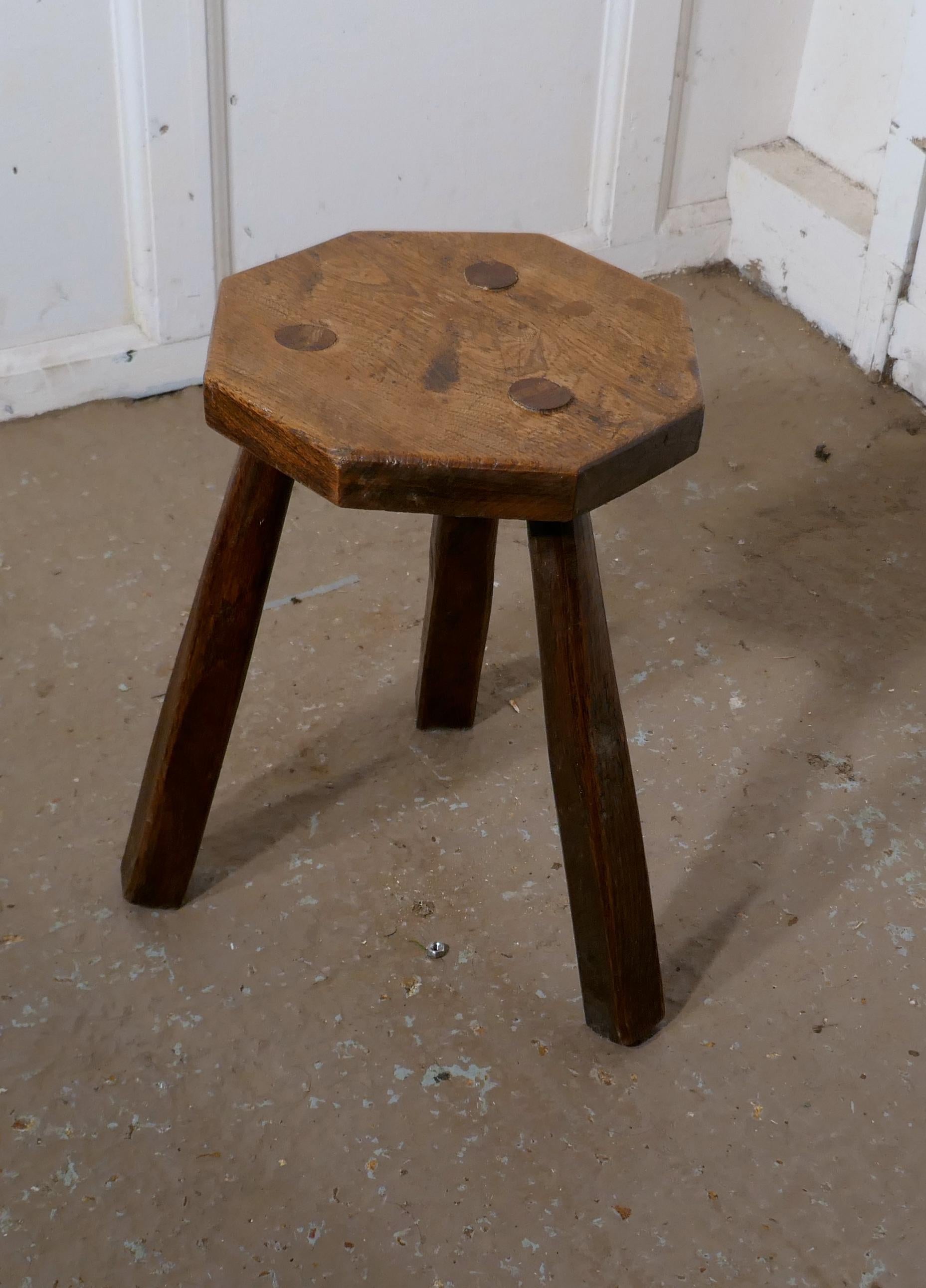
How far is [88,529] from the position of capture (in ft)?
5.90

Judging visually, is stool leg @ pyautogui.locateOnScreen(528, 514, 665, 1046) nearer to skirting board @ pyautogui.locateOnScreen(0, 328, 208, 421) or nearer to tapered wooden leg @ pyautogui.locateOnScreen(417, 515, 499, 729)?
tapered wooden leg @ pyautogui.locateOnScreen(417, 515, 499, 729)

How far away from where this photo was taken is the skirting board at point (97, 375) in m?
1.95

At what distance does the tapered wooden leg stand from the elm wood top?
0.24 meters

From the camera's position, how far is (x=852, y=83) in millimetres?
2258

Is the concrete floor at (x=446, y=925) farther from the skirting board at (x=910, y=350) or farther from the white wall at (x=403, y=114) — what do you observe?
the white wall at (x=403, y=114)

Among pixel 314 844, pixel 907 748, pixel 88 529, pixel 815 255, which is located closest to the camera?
pixel 314 844

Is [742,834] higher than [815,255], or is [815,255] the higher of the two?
[815,255]

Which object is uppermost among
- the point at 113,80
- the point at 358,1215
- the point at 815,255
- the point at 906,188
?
the point at 113,80

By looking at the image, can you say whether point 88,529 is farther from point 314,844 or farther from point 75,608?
point 314,844

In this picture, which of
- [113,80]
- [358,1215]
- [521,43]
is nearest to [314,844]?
[358,1215]

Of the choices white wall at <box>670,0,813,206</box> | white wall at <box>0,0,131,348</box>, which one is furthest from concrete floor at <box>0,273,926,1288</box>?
white wall at <box>670,0,813,206</box>

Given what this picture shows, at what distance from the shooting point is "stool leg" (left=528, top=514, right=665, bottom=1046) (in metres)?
1.07

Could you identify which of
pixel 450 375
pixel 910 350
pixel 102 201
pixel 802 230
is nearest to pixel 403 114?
pixel 102 201

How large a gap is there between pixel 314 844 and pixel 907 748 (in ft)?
2.24
